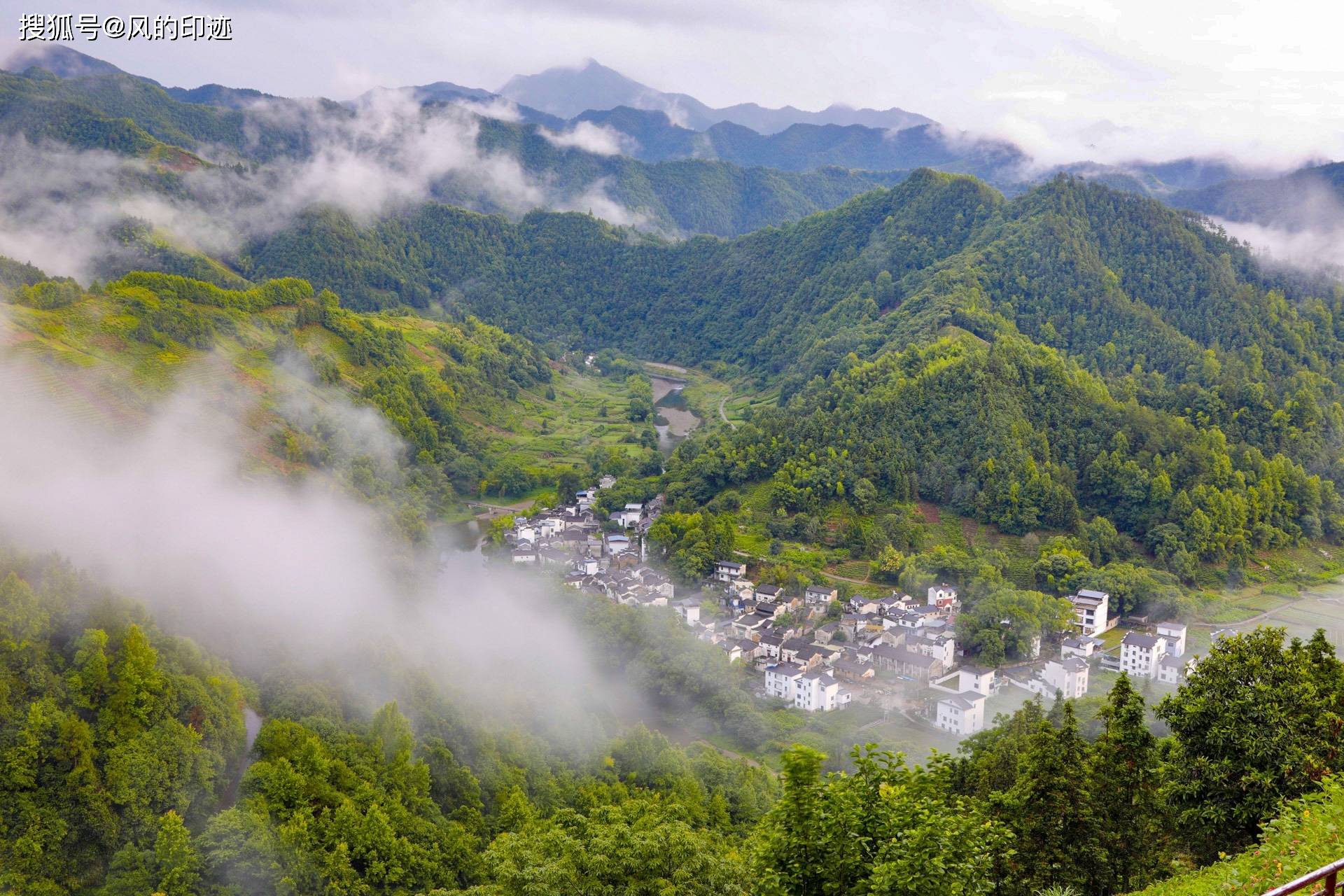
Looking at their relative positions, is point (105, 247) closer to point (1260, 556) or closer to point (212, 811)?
point (212, 811)

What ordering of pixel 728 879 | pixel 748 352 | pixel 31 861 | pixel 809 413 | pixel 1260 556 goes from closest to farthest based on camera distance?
pixel 728 879 → pixel 31 861 → pixel 1260 556 → pixel 809 413 → pixel 748 352

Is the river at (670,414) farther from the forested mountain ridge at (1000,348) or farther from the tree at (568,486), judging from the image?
the tree at (568,486)

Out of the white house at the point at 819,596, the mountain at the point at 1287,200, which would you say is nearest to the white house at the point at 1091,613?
the white house at the point at 819,596

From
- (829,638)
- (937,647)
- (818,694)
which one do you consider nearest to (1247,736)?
(818,694)

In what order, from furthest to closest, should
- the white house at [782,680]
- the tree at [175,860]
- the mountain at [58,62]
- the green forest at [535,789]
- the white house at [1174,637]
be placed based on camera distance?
the mountain at [58,62] < the white house at [1174,637] < the white house at [782,680] < the tree at [175,860] < the green forest at [535,789]

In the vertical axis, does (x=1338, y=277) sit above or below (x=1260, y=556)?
above

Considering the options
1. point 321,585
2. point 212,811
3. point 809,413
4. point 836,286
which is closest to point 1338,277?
point 836,286

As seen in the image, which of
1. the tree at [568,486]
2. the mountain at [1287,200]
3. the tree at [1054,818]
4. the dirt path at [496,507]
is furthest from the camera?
the mountain at [1287,200]
